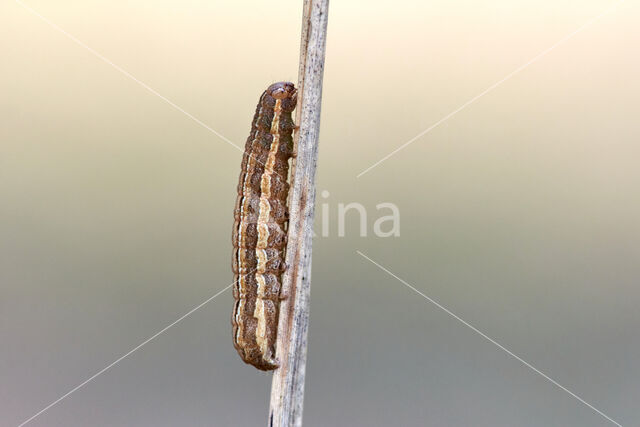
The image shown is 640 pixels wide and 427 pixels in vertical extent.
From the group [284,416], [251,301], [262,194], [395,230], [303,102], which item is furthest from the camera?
[395,230]

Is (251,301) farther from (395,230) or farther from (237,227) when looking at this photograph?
(395,230)

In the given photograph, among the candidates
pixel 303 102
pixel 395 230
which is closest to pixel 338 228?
pixel 395 230

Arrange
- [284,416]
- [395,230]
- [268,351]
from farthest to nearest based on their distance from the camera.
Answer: [395,230]
[268,351]
[284,416]

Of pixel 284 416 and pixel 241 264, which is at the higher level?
pixel 241 264

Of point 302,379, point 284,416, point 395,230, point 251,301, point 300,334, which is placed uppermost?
point 395,230

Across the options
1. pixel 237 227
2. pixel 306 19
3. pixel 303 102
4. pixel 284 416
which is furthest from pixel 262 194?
pixel 284 416

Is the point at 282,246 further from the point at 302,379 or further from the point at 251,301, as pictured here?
the point at 302,379

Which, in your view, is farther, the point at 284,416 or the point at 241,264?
the point at 241,264
